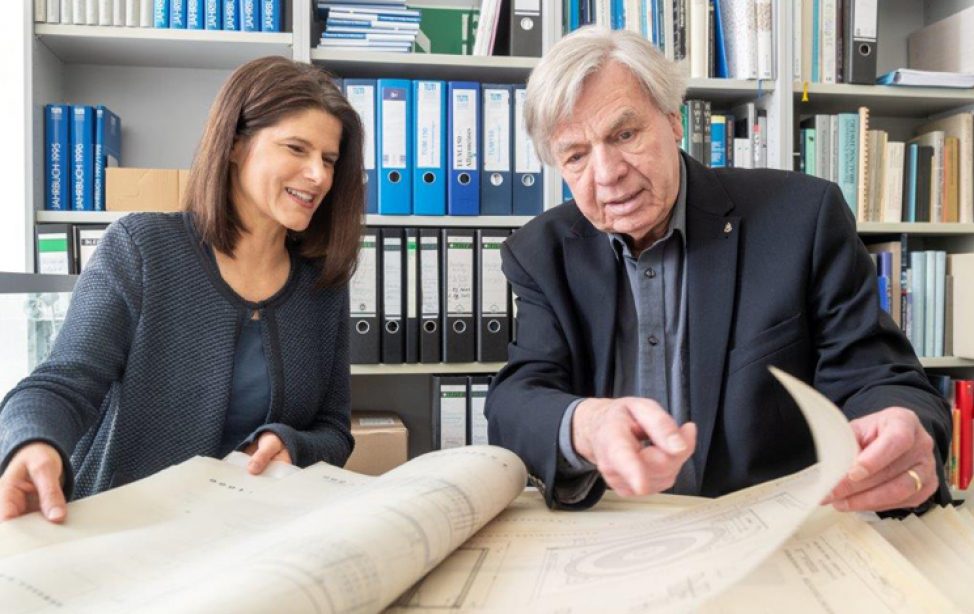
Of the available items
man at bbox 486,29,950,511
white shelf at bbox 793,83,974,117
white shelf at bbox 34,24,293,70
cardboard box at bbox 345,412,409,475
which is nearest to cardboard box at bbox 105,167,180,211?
white shelf at bbox 34,24,293,70

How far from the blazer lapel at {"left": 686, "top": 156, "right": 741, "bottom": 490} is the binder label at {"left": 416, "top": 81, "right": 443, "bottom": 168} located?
104 centimetres

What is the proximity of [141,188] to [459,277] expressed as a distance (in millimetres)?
792

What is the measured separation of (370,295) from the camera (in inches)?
78.1

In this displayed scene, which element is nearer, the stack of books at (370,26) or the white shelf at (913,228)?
the stack of books at (370,26)

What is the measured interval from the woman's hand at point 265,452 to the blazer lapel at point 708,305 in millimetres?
496

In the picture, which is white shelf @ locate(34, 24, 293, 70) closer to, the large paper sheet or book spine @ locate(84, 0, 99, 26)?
book spine @ locate(84, 0, 99, 26)

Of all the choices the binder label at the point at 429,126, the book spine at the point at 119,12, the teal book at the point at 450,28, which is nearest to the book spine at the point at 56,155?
the book spine at the point at 119,12

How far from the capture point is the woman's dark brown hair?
115 centimetres

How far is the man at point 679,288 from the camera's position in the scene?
0.98m

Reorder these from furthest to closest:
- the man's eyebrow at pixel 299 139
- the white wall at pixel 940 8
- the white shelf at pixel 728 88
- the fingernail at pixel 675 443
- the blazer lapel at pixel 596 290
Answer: the white wall at pixel 940 8 → the white shelf at pixel 728 88 → the man's eyebrow at pixel 299 139 → the blazer lapel at pixel 596 290 → the fingernail at pixel 675 443

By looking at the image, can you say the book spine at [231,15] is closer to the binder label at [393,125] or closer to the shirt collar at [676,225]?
the binder label at [393,125]

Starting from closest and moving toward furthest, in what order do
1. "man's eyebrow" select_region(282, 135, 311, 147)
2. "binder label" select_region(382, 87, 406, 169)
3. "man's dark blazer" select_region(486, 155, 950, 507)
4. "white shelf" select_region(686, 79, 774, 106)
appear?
"man's dark blazer" select_region(486, 155, 950, 507) < "man's eyebrow" select_region(282, 135, 311, 147) < "binder label" select_region(382, 87, 406, 169) < "white shelf" select_region(686, 79, 774, 106)

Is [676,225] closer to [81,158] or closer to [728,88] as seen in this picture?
[728,88]

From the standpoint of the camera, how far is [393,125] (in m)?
1.97
